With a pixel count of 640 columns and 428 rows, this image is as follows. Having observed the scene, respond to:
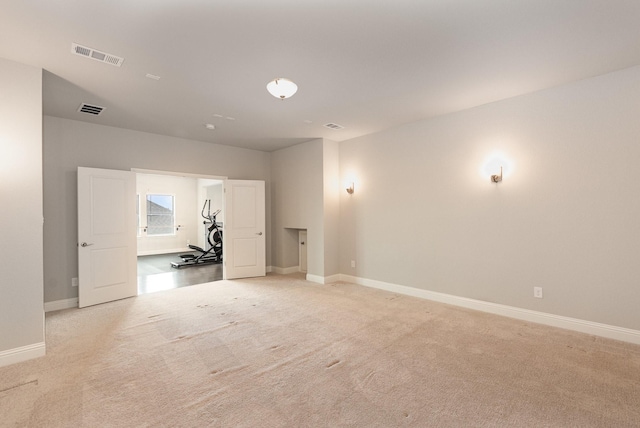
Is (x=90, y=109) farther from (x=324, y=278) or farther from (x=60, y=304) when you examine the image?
(x=324, y=278)

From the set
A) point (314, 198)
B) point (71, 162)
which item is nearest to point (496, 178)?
point (314, 198)

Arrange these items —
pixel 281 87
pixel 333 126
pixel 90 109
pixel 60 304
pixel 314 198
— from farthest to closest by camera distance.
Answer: pixel 314 198 → pixel 333 126 → pixel 60 304 → pixel 90 109 → pixel 281 87

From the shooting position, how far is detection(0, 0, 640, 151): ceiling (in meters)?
2.15

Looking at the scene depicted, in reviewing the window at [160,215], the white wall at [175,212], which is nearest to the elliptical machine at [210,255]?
the white wall at [175,212]

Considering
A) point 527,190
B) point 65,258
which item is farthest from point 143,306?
point 527,190

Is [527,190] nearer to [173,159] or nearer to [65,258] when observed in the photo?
[173,159]

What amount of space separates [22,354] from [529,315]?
5.40 m

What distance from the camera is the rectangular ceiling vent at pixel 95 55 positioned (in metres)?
2.61

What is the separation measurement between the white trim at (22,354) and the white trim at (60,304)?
181cm

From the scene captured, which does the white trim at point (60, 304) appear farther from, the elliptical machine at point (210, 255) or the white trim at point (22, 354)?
the elliptical machine at point (210, 255)

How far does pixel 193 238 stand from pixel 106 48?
963 centimetres

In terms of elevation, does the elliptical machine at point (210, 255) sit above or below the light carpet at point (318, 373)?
above

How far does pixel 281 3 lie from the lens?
207 centimetres

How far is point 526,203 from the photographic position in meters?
3.69
